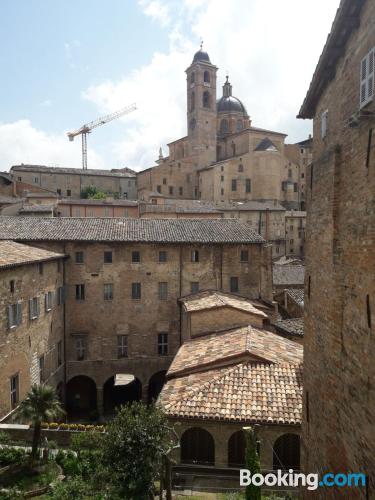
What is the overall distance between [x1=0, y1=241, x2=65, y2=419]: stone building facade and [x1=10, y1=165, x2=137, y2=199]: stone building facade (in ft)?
161

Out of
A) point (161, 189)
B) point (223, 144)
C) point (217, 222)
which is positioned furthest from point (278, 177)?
point (217, 222)

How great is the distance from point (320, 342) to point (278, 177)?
2712 inches

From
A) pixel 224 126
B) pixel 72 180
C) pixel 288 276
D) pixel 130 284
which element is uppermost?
pixel 224 126

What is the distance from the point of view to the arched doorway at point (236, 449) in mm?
14234

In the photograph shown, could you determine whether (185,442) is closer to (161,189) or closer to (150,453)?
(150,453)

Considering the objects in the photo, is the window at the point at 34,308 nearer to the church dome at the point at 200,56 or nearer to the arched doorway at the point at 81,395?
the arched doorway at the point at 81,395

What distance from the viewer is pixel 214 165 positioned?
72.2 m

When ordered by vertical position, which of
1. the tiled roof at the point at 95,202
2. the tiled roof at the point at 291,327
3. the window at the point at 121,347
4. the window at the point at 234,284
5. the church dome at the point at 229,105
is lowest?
the window at the point at 121,347

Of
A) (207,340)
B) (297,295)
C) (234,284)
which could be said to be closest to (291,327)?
(234,284)

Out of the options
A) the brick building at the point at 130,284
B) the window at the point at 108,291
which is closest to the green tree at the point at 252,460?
the brick building at the point at 130,284

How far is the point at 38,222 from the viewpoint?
29109mm

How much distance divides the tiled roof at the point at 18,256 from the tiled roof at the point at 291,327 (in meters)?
15.1

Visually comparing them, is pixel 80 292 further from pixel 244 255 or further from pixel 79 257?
pixel 244 255

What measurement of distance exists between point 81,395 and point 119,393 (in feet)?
9.49
